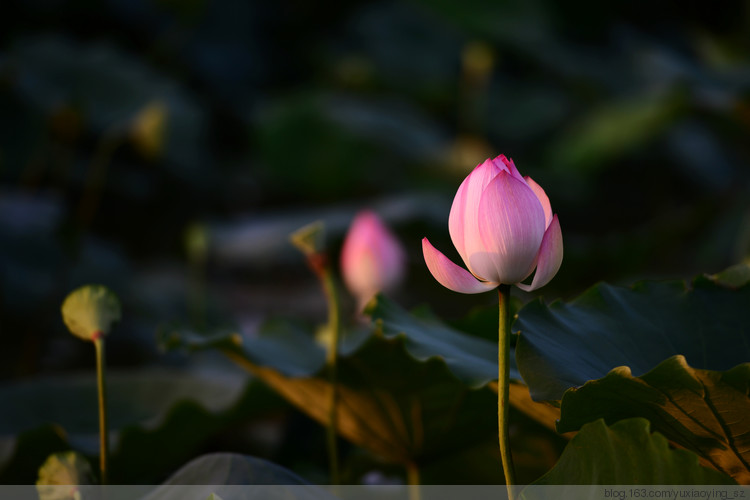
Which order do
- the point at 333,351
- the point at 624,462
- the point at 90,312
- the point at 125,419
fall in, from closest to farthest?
the point at 624,462 → the point at 90,312 → the point at 333,351 → the point at 125,419

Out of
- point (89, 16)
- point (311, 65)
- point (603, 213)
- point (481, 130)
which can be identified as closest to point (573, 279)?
point (603, 213)

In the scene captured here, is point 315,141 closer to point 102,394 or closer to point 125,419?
point 125,419

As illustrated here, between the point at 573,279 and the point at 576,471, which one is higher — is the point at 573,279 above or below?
above

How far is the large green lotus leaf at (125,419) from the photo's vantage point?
2.19ft

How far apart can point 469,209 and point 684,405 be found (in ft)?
0.57

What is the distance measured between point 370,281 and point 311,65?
3.70 m

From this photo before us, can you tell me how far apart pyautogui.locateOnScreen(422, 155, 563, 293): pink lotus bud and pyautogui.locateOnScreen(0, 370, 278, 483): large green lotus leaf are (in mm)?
373

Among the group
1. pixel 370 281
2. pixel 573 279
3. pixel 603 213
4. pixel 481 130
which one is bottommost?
pixel 370 281

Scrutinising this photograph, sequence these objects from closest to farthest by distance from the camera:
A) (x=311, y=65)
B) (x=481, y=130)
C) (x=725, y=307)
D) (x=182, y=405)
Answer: (x=725, y=307) < (x=182, y=405) < (x=481, y=130) < (x=311, y=65)

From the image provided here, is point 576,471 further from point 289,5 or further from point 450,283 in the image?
point 289,5

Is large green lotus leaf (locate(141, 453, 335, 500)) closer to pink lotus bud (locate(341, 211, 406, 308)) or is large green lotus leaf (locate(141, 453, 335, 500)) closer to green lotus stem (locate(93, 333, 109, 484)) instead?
green lotus stem (locate(93, 333, 109, 484))

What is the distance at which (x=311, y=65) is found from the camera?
447cm

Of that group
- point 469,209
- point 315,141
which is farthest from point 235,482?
point 315,141

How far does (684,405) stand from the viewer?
43 cm
